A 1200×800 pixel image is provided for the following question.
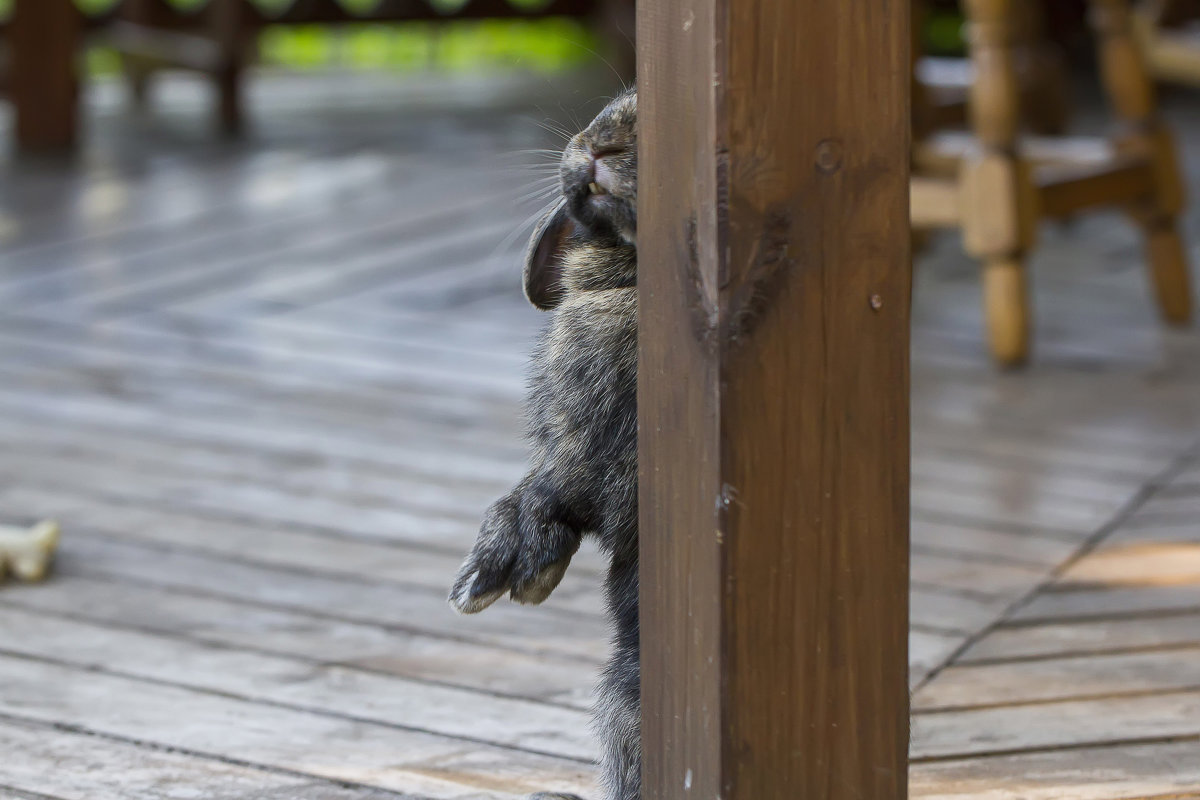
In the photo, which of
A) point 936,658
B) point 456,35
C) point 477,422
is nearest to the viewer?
point 936,658

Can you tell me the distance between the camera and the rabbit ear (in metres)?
1.52

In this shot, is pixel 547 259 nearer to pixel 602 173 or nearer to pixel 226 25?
pixel 602 173

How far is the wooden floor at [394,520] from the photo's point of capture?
5.83 ft

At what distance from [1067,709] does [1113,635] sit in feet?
0.87

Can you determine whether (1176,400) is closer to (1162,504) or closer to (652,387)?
(1162,504)

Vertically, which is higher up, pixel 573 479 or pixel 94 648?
pixel 573 479

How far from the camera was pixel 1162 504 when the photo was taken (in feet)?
8.68

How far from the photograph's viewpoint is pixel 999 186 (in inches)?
132

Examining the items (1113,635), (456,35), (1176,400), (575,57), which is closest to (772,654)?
(1113,635)

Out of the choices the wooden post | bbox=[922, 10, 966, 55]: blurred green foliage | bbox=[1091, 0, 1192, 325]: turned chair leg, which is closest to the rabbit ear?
the wooden post

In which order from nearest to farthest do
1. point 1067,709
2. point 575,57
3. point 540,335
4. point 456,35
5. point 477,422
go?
point 540,335 → point 1067,709 → point 477,422 → point 575,57 → point 456,35

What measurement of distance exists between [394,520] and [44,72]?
3.96 metres

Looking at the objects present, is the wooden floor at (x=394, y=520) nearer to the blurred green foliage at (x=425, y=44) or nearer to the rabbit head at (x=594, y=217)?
the rabbit head at (x=594, y=217)

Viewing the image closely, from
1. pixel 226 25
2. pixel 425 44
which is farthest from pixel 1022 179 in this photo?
pixel 425 44
